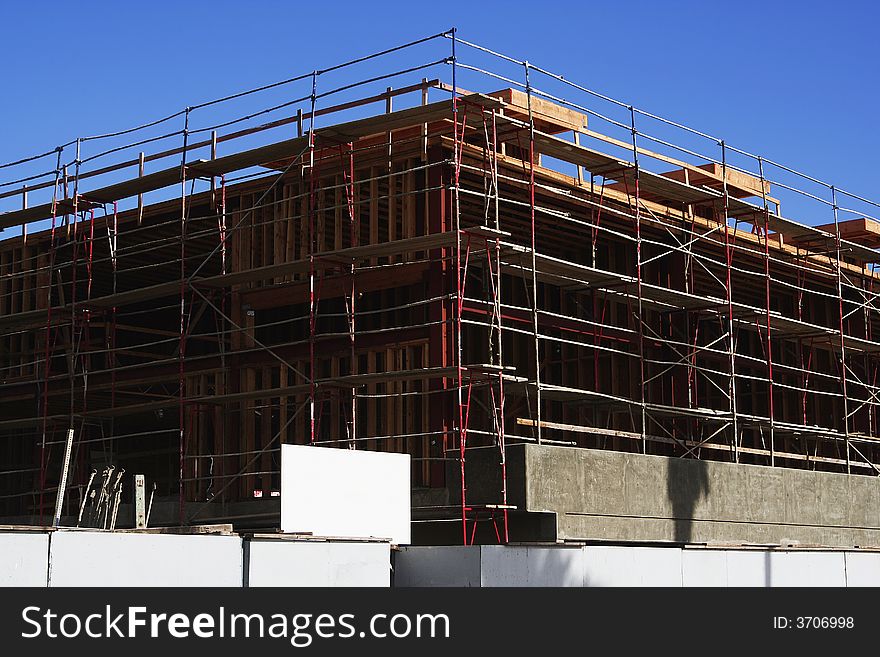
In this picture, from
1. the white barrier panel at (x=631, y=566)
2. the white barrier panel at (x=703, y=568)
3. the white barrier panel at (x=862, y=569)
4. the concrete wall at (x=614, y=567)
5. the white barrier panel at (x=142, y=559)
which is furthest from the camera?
the white barrier panel at (x=862, y=569)

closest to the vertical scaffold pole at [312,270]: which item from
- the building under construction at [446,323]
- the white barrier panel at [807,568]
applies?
the building under construction at [446,323]

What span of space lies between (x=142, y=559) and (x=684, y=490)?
36.0 feet

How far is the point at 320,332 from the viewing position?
24562 millimetres

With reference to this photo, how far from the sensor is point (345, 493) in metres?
18.2

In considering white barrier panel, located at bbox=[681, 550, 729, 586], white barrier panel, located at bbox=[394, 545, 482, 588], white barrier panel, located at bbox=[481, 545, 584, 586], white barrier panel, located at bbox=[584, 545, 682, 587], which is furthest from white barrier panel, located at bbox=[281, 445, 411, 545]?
white barrier panel, located at bbox=[681, 550, 729, 586]

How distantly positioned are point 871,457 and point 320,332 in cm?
1459

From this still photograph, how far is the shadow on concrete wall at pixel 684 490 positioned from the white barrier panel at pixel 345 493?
17.8ft

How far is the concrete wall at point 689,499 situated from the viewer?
20.2 m

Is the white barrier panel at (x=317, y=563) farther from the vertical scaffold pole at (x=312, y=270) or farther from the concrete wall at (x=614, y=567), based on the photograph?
the vertical scaffold pole at (x=312, y=270)

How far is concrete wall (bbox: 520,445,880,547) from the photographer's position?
796 inches
